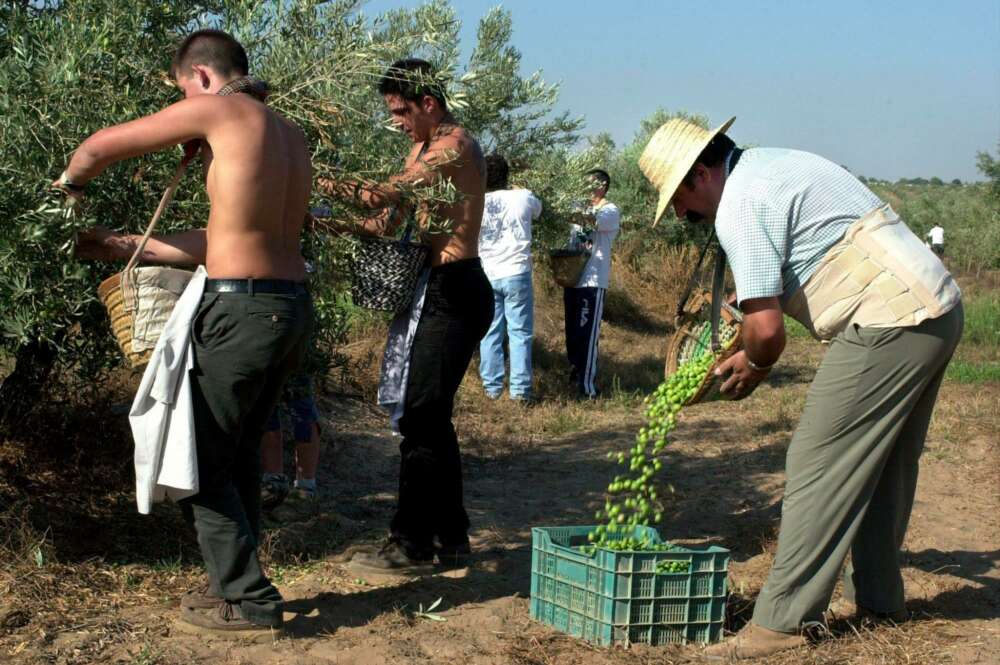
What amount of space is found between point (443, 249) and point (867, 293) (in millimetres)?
1867

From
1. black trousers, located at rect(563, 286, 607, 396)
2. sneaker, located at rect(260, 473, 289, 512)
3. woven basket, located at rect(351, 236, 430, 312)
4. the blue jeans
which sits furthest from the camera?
black trousers, located at rect(563, 286, 607, 396)

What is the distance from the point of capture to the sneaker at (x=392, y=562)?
514 cm

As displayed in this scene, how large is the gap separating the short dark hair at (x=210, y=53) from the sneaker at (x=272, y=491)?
8.25ft

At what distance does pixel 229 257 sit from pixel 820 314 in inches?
86.0

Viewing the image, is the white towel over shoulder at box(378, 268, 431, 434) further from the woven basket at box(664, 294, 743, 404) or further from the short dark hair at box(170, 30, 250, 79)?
the short dark hair at box(170, 30, 250, 79)

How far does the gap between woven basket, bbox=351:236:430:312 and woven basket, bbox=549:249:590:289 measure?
607 centimetres

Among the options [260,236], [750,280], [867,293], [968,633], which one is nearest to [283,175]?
[260,236]

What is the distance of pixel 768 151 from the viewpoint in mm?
4266

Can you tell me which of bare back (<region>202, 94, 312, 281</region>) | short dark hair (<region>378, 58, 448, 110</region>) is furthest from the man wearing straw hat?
bare back (<region>202, 94, 312, 281</region>)

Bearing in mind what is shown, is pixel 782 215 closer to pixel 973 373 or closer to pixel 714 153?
pixel 714 153

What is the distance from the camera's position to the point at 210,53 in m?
3.97

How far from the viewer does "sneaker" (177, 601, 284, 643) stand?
4191 mm

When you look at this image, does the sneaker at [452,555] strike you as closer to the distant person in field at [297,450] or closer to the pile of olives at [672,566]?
the distant person in field at [297,450]

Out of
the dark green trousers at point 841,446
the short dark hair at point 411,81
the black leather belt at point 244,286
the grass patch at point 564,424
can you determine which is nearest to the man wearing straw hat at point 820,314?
the dark green trousers at point 841,446
